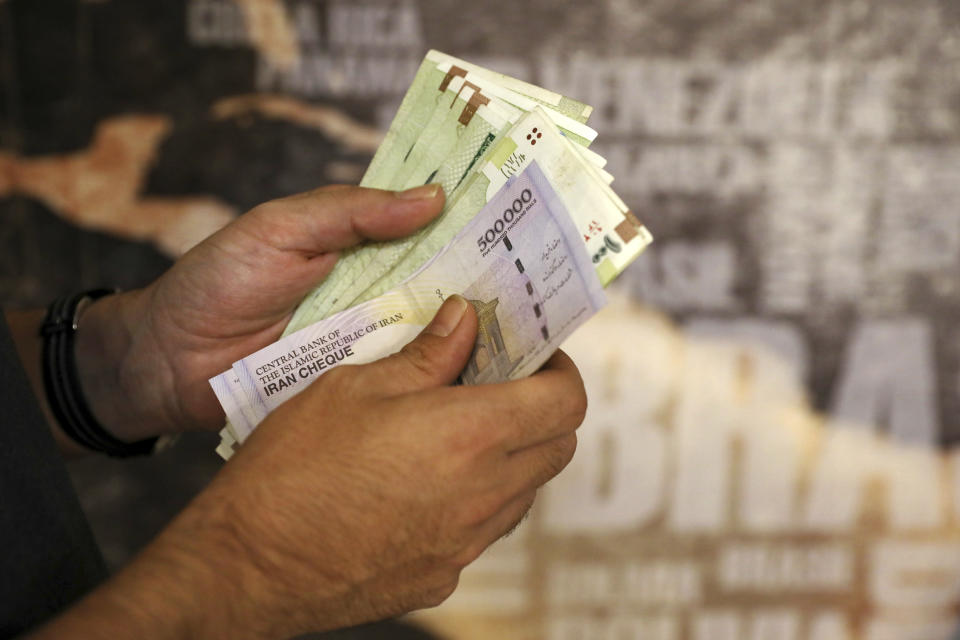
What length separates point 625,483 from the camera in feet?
5.35

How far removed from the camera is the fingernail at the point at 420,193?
2.70 feet

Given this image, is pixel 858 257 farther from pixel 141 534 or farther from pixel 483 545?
pixel 141 534

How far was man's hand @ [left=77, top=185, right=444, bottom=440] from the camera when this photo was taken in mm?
846

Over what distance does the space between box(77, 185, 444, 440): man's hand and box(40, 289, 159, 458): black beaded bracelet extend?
20 mm

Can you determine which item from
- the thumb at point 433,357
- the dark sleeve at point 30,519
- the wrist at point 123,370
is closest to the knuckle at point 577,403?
the thumb at point 433,357

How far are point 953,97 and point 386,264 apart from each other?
1.36 meters

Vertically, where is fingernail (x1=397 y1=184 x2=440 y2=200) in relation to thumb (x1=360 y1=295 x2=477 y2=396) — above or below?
above

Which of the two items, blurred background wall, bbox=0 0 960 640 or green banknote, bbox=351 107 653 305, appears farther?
blurred background wall, bbox=0 0 960 640

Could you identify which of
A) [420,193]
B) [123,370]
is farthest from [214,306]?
[420,193]

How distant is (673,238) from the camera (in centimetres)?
153

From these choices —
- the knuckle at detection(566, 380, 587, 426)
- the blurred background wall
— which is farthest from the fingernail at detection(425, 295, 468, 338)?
the blurred background wall

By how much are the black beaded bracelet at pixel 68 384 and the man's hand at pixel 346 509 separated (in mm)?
506

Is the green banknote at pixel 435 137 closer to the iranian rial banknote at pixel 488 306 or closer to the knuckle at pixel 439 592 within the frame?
the iranian rial banknote at pixel 488 306

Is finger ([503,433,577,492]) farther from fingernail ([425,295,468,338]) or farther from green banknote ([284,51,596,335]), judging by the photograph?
green banknote ([284,51,596,335])
